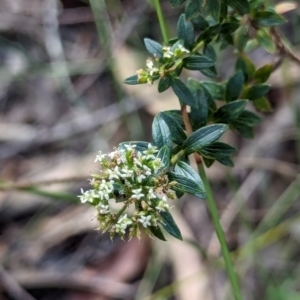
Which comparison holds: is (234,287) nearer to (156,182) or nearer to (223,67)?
→ (156,182)

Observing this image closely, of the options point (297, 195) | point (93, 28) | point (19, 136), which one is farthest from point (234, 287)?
point (93, 28)

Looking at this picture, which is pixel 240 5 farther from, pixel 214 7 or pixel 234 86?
pixel 234 86

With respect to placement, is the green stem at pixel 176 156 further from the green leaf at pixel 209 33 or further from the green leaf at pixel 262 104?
the green leaf at pixel 262 104

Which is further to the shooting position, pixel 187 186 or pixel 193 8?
pixel 193 8

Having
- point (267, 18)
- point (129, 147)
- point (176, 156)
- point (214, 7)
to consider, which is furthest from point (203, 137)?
point (267, 18)

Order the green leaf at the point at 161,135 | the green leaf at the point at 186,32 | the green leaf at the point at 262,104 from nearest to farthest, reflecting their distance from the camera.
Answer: the green leaf at the point at 161,135 < the green leaf at the point at 186,32 < the green leaf at the point at 262,104

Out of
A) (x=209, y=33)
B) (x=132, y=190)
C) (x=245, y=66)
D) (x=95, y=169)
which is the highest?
(x=209, y=33)

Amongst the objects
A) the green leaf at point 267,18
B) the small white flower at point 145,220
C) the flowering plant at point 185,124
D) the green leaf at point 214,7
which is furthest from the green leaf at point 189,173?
the green leaf at point 267,18
